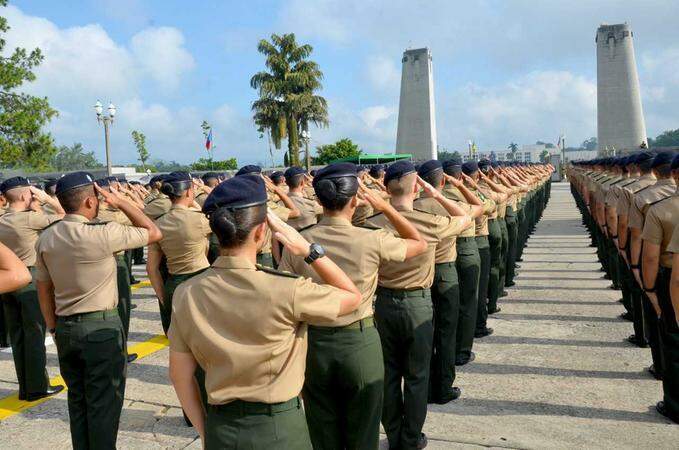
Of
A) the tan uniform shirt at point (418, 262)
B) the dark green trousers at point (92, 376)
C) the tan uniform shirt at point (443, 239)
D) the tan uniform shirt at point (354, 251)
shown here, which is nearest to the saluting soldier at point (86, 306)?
the dark green trousers at point (92, 376)

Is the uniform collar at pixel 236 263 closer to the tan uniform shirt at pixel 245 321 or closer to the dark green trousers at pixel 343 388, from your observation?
the tan uniform shirt at pixel 245 321

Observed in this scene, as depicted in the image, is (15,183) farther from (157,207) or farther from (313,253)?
(313,253)

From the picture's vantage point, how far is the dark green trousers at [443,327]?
509cm

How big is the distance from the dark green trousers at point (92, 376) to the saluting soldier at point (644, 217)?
14.4 ft

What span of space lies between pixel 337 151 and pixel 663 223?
155ft

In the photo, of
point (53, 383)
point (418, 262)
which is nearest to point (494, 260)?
point (418, 262)

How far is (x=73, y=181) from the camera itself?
4.03 m

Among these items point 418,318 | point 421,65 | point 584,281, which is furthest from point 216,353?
point 421,65

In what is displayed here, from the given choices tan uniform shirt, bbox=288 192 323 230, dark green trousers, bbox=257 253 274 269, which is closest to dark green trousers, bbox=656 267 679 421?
tan uniform shirt, bbox=288 192 323 230

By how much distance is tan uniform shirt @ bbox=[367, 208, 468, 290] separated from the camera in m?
4.12

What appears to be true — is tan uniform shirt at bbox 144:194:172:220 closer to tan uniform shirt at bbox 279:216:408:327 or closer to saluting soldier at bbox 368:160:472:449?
saluting soldier at bbox 368:160:472:449

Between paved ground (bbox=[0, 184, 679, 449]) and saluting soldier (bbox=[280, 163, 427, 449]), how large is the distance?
1.39 meters

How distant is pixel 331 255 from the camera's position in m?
3.29

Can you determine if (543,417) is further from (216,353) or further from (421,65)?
(421,65)
